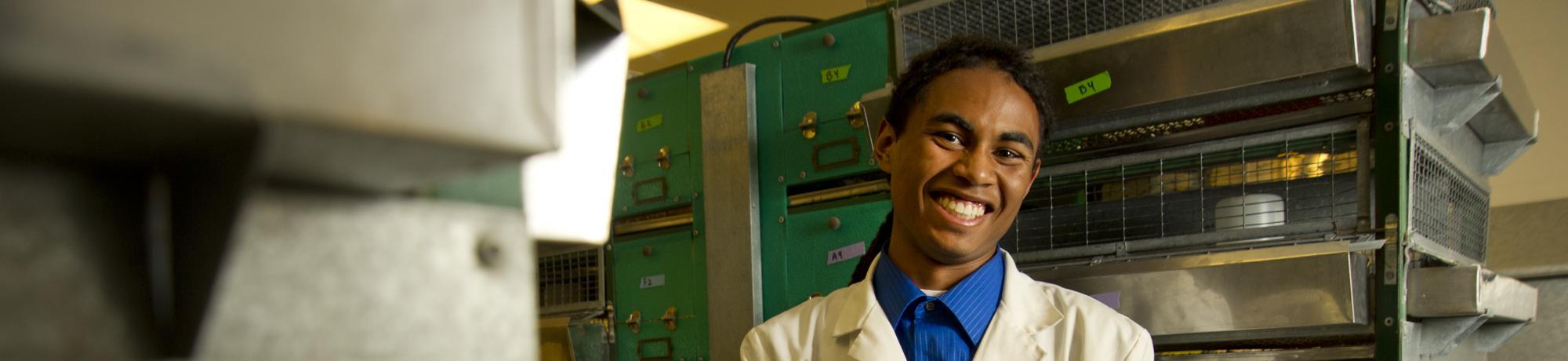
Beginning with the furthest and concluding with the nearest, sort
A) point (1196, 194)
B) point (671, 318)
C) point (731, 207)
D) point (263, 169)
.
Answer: point (671, 318), point (731, 207), point (1196, 194), point (263, 169)

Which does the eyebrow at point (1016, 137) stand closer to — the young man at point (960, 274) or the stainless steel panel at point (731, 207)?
the young man at point (960, 274)

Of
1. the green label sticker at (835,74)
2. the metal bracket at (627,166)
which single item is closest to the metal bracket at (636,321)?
the metal bracket at (627,166)

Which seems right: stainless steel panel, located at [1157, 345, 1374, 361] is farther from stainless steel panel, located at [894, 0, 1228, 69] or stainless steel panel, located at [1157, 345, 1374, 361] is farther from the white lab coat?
stainless steel panel, located at [894, 0, 1228, 69]

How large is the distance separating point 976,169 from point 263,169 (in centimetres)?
135

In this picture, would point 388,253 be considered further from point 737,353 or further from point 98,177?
point 737,353

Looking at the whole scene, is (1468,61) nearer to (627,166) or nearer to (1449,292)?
(1449,292)

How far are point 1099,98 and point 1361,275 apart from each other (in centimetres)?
52

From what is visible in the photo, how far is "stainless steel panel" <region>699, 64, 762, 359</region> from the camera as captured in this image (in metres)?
2.80

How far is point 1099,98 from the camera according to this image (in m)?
2.01

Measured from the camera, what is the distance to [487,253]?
463 millimetres

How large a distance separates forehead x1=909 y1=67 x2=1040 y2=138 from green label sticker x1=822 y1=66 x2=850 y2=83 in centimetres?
83

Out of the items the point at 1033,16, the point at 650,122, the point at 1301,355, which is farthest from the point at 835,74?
the point at 1301,355

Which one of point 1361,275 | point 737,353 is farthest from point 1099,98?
point 737,353

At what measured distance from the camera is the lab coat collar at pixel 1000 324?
5.29 feet
